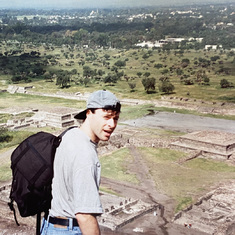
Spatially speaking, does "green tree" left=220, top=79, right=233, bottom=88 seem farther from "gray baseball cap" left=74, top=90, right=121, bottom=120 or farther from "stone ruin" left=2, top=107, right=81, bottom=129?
"gray baseball cap" left=74, top=90, right=121, bottom=120

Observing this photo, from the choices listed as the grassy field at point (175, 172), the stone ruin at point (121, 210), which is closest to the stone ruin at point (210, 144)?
the grassy field at point (175, 172)

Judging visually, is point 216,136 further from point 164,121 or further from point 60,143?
point 60,143

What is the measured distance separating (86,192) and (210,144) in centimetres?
3848

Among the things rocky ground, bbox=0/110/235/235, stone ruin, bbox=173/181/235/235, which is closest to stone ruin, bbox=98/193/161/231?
rocky ground, bbox=0/110/235/235

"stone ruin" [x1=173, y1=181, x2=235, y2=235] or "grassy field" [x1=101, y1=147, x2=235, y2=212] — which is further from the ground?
"stone ruin" [x1=173, y1=181, x2=235, y2=235]

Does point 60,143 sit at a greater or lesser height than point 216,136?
greater

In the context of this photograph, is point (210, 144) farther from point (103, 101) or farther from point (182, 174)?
point (103, 101)

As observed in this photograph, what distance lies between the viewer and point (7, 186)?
32.2m

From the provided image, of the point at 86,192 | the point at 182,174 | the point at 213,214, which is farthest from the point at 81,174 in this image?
the point at 182,174

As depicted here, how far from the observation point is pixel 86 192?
4.62m

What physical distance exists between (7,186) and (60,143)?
28680 mm

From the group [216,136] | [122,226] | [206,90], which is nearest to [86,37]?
[206,90]

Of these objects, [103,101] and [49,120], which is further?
[49,120]

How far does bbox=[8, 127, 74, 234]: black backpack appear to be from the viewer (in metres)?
4.92
